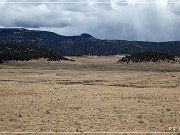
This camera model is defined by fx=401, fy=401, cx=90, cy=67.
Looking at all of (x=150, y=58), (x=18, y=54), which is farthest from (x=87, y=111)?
(x=18, y=54)

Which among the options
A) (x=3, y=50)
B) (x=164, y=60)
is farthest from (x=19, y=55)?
(x=164, y=60)

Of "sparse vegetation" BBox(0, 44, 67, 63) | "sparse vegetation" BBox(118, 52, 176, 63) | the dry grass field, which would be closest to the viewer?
the dry grass field

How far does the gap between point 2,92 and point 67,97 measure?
24.4 ft

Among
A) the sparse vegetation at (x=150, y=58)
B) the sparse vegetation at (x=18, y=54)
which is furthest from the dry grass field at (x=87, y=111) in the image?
the sparse vegetation at (x=150, y=58)

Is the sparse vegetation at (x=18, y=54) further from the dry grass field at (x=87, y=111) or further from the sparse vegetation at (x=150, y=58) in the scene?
the dry grass field at (x=87, y=111)

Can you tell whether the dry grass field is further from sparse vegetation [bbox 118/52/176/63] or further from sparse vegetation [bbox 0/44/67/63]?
sparse vegetation [bbox 118/52/176/63]

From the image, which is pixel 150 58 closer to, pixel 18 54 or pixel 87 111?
pixel 18 54

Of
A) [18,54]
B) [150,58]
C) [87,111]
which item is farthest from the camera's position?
[18,54]

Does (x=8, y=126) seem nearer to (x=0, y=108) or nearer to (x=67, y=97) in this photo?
(x=0, y=108)

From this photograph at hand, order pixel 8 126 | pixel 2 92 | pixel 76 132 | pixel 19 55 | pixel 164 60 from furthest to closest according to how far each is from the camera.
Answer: pixel 19 55 → pixel 164 60 → pixel 2 92 → pixel 8 126 → pixel 76 132

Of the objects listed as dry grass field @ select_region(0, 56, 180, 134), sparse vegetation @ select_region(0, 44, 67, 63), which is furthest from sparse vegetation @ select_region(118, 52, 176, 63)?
dry grass field @ select_region(0, 56, 180, 134)

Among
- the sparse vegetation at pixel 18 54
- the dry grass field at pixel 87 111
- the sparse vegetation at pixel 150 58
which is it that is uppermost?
the sparse vegetation at pixel 18 54

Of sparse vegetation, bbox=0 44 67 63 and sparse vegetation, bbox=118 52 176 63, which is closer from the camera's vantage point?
sparse vegetation, bbox=118 52 176 63

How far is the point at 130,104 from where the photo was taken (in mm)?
31344
